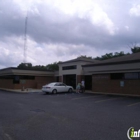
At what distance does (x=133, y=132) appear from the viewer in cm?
681

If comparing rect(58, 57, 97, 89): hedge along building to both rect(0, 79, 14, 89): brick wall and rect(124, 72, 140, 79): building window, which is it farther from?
rect(0, 79, 14, 89): brick wall

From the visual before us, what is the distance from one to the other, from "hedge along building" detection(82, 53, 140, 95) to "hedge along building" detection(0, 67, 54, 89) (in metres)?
14.0

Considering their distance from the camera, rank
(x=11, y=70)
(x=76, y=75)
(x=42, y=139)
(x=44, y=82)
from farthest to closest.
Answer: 1. (x=44, y=82)
2. (x=11, y=70)
3. (x=76, y=75)
4. (x=42, y=139)

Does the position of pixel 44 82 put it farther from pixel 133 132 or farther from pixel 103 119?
pixel 133 132

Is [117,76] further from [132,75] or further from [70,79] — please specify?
[70,79]

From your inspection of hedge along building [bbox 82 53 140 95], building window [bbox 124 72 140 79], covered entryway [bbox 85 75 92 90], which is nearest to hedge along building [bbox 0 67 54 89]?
covered entryway [bbox 85 75 92 90]

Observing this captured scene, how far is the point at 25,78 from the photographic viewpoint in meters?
36.0

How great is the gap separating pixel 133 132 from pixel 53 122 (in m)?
3.40

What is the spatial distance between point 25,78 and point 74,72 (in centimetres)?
1055

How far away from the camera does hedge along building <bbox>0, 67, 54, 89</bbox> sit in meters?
34.9

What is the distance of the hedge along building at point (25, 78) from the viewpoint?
3488 cm

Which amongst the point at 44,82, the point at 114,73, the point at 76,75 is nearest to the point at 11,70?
the point at 44,82

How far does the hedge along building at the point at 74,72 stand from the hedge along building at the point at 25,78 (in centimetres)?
552

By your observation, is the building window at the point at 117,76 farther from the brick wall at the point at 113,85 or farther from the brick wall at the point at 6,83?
the brick wall at the point at 6,83
